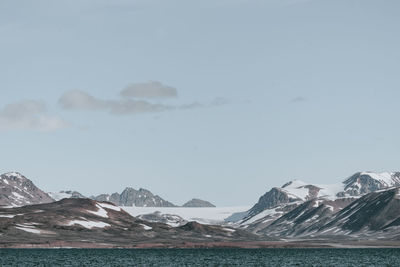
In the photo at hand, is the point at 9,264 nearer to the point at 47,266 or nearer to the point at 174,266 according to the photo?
the point at 47,266

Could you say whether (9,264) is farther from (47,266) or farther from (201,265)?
(201,265)

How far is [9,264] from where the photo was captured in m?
157

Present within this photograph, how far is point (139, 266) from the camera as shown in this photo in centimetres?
15950

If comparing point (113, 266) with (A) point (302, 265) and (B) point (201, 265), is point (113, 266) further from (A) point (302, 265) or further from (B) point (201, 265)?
(A) point (302, 265)

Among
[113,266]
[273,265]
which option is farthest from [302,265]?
[113,266]

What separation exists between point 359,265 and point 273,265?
19820 mm

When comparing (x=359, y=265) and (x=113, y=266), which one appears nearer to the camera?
(x=113, y=266)

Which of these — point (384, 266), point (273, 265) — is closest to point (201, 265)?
point (273, 265)

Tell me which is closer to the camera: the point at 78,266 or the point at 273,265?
the point at 78,266

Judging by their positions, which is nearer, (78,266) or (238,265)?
(78,266)

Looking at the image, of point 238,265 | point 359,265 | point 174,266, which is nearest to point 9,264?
point 174,266

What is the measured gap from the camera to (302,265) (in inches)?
6560

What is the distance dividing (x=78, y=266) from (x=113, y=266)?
734 centimetres

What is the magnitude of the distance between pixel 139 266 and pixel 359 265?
50.5 m
